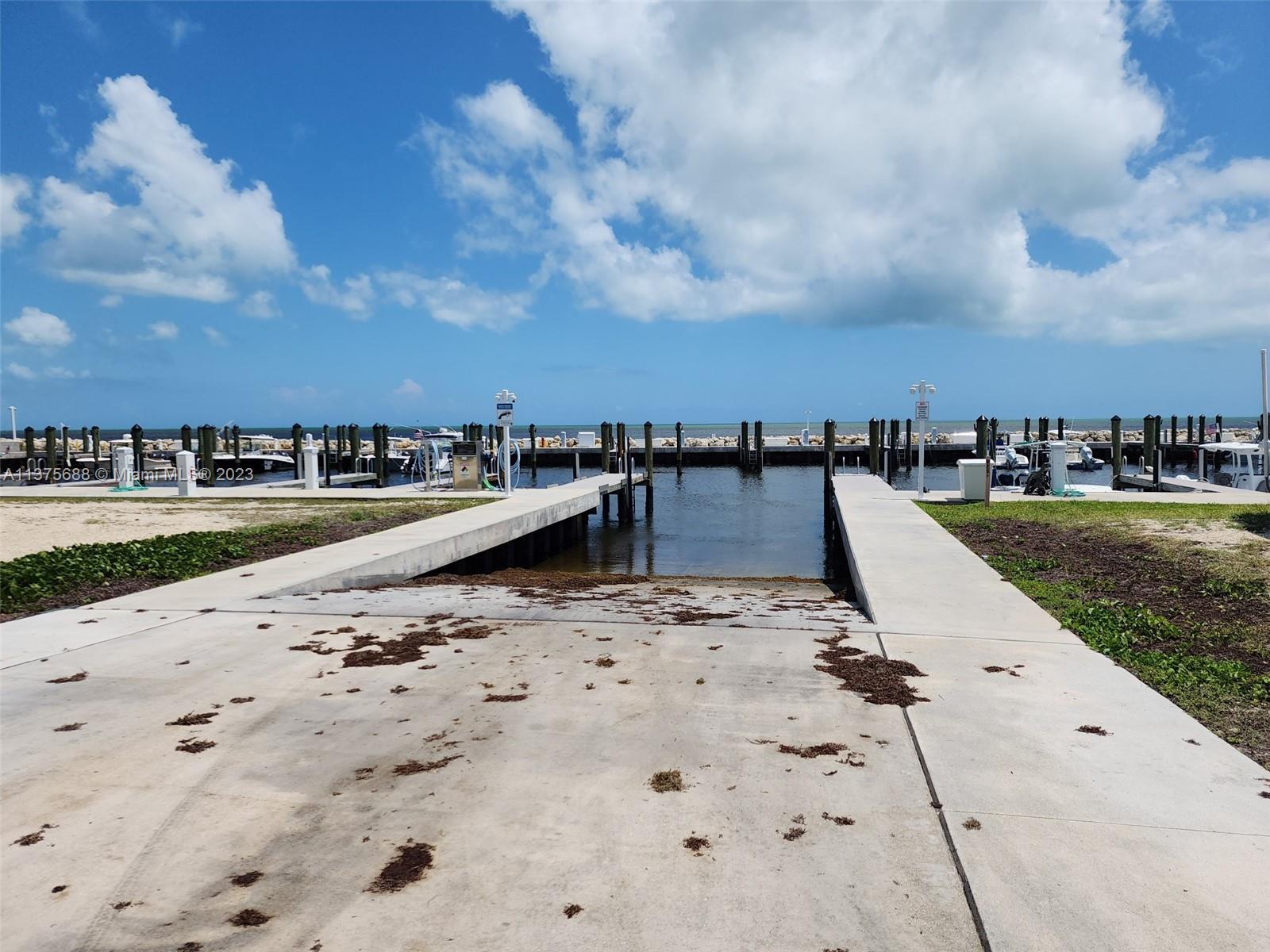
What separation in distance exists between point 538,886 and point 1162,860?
2215mm

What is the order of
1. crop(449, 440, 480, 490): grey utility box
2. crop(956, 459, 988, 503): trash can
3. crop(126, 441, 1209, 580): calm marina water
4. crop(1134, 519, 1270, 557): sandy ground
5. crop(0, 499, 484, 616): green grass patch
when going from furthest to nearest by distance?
crop(449, 440, 480, 490): grey utility box → crop(956, 459, 988, 503): trash can → crop(126, 441, 1209, 580): calm marina water → crop(1134, 519, 1270, 557): sandy ground → crop(0, 499, 484, 616): green grass patch

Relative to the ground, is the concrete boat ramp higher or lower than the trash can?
lower

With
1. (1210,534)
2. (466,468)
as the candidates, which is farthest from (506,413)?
(1210,534)

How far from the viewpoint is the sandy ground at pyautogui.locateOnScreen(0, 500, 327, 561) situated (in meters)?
12.2

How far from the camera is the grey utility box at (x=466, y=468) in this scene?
69.5 ft

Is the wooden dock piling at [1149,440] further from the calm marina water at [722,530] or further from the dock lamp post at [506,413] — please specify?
the dock lamp post at [506,413]

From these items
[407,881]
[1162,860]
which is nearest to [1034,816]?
[1162,860]

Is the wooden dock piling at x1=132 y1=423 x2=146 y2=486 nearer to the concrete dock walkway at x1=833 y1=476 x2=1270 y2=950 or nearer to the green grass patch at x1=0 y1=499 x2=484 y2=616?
the green grass patch at x1=0 y1=499 x2=484 y2=616

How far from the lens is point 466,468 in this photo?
69.6 ft

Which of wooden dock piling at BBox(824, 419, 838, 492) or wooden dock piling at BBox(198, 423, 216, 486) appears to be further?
wooden dock piling at BBox(198, 423, 216, 486)

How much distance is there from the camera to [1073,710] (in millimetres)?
4434

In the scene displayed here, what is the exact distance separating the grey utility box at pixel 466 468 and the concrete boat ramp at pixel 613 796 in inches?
586

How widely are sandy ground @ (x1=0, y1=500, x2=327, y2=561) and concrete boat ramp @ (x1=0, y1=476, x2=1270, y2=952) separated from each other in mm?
6870

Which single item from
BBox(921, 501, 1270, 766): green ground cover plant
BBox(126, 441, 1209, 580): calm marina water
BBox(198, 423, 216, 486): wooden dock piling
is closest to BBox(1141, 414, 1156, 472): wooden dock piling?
BBox(126, 441, 1209, 580): calm marina water
